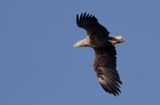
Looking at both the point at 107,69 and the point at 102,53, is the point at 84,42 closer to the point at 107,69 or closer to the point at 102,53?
the point at 102,53

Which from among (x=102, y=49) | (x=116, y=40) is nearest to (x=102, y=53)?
(x=102, y=49)

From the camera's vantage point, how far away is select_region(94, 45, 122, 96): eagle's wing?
92.9 ft

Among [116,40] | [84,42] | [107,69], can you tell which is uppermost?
[84,42]

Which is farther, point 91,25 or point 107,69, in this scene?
point 107,69

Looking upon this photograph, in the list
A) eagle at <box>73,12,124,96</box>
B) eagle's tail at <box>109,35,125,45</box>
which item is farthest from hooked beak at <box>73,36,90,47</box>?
eagle's tail at <box>109,35,125,45</box>

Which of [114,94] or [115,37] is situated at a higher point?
[115,37]

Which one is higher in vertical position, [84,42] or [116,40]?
[84,42]

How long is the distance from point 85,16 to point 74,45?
211cm

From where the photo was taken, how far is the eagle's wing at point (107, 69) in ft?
92.9

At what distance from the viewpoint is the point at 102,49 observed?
28.7 meters

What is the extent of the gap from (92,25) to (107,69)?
7.49 ft

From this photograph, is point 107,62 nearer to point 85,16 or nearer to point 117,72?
point 117,72

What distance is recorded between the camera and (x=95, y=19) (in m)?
27.3

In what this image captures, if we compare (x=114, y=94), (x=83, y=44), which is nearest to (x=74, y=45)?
(x=83, y=44)
